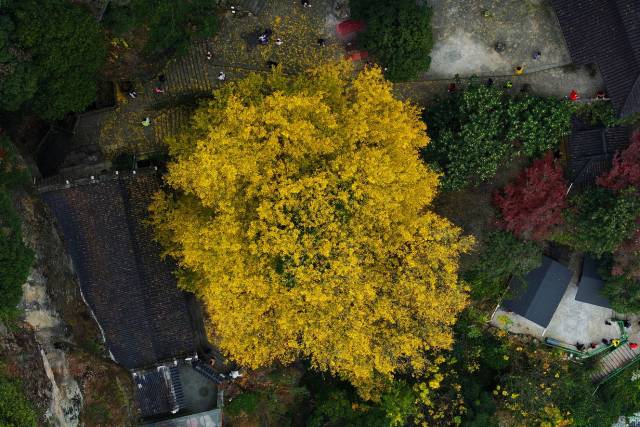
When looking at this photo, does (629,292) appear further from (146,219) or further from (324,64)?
(146,219)

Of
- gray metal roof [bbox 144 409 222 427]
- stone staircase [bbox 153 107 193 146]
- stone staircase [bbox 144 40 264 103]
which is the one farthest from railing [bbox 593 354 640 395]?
stone staircase [bbox 153 107 193 146]

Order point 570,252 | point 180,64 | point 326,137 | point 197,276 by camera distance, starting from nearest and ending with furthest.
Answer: point 326,137, point 197,276, point 180,64, point 570,252

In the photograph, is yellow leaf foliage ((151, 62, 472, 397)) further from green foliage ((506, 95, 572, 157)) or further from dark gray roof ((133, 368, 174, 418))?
dark gray roof ((133, 368, 174, 418))

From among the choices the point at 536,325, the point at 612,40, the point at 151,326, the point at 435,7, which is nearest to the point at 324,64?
the point at 435,7

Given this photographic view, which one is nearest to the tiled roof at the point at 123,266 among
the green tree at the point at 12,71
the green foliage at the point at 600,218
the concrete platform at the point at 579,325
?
the green tree at the point at 12,71

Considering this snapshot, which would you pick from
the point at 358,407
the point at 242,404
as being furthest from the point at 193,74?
the point at 358,407

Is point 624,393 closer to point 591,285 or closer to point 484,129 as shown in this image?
point 591,285

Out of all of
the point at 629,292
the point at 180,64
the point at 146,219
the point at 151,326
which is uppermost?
the point at 180,64
